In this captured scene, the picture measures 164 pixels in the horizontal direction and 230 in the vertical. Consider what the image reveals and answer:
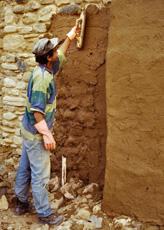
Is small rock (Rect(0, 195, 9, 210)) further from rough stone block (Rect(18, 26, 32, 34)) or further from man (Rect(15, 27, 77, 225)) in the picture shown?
rough stone block (Rect(18, 26, 32, 34))

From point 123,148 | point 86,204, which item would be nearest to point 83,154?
point 86,204

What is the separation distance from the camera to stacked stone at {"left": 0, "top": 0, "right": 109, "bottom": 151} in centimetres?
298

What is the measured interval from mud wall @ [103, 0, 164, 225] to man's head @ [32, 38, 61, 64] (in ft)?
1.64

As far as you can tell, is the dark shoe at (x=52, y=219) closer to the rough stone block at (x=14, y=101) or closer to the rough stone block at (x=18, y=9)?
the rough stone block at (x=14, y=101)

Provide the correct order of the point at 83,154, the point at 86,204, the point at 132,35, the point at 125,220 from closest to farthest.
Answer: the point at 132,35 → the point at 125,220 → the point at 86,204 → the point at 83,154

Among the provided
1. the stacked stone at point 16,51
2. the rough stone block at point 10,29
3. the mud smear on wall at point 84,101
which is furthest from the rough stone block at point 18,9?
the mud smear on wall at point 84,101

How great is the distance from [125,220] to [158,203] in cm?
31

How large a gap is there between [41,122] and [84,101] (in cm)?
67

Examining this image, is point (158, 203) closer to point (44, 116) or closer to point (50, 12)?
point (44, 116)

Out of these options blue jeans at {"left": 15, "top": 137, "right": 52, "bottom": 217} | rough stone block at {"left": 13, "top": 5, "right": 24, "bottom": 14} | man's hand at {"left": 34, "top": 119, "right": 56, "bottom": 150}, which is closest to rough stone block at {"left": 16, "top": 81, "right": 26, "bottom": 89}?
rough stone block at {"left": 13, "top": 5, "right": 24, "bottom": 14}

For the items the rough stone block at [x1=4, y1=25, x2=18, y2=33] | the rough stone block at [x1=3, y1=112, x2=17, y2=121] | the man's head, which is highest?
the rough stone block at [x1=4, y1=25, x2=18, y2=33]

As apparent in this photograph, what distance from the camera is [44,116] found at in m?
2.21

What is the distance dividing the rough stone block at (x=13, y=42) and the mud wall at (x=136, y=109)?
1441mm

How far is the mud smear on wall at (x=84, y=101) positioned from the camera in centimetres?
252
